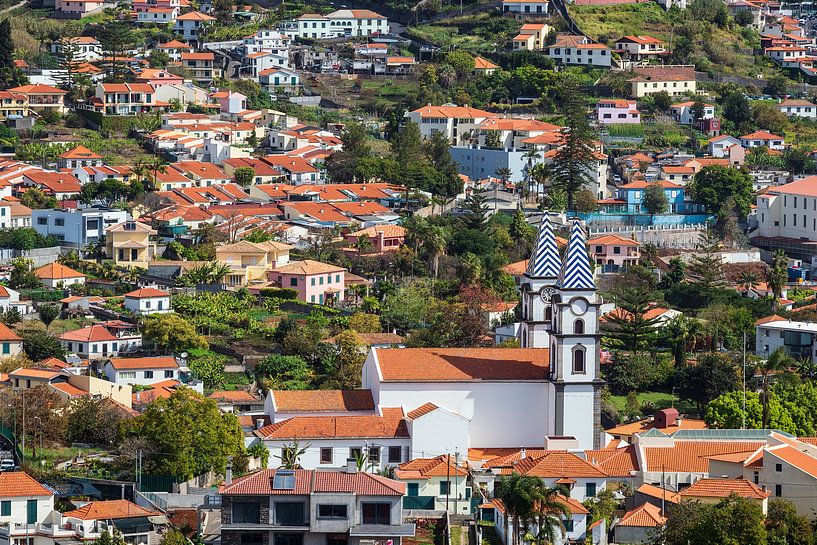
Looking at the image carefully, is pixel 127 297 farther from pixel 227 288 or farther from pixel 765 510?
pixel 765 510

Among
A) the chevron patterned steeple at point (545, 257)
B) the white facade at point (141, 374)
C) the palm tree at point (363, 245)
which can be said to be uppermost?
the chevron patterned steeple at point (545, 257)

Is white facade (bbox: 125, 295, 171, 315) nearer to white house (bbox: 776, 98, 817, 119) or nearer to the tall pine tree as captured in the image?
the tall pine tree

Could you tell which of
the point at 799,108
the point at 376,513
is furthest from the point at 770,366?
the point at 799,108

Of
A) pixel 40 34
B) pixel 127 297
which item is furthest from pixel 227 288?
pixel 40 34

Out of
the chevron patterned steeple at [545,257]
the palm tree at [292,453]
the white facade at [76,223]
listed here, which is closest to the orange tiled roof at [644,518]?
the palm tree at [292,453]

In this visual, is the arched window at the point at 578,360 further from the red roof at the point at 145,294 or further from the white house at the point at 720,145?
the white house at the point at 720,145

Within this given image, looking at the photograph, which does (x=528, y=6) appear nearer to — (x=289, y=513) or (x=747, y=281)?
(x=747, y=281)

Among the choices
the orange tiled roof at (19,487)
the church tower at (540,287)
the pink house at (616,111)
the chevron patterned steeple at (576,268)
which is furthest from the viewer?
the pink house at (616,111)

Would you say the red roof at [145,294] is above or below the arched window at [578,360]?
below
